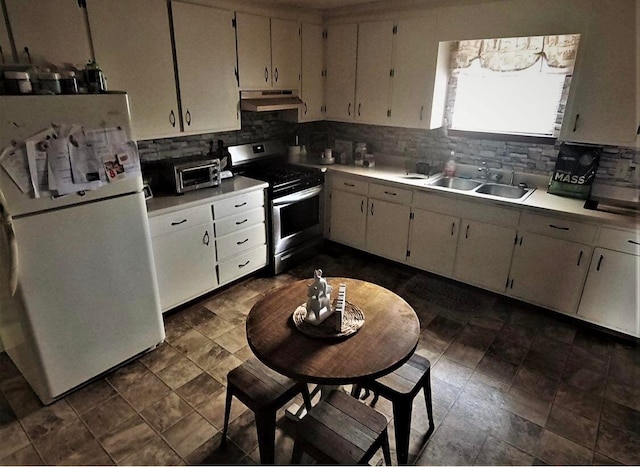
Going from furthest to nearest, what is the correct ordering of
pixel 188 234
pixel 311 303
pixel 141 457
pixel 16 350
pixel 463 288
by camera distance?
pixel 463 288 < pixel 188 234 < pixel 16 350 < pixel 141 457 < pixel 311 303

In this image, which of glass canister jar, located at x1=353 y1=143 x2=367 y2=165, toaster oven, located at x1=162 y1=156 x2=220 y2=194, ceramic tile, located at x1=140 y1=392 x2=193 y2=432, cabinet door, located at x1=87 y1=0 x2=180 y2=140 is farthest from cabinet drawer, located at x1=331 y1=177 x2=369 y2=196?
ceramic tile, located at x1=140 y1=392 x2=193 y2=432

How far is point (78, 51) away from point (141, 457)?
7.73 feet

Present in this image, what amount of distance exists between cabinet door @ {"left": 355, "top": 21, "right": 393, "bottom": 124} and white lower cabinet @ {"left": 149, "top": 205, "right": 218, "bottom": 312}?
1929mm

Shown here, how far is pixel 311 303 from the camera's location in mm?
1722

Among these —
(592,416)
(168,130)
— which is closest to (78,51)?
(168,130)

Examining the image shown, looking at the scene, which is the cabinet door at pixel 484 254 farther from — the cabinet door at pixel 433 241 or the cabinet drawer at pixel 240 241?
the cabinet drawer at pixel 240 241

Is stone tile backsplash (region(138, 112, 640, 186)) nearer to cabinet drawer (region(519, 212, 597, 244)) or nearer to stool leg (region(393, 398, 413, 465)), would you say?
cabinet drawer (region(519, 212, 597, 244))

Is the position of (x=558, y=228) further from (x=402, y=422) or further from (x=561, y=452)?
(x=402, y=422)

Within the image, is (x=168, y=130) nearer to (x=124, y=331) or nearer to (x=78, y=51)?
(x=78, y=51)

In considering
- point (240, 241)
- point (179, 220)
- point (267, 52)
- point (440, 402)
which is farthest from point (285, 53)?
point (440, 402)

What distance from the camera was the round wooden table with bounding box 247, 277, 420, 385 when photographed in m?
1.48

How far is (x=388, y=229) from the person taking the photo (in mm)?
3672

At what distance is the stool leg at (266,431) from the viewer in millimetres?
1654

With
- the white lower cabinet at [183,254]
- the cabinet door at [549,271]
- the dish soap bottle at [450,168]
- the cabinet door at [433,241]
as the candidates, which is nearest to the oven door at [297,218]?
the white lower cabinet at [183,254]
